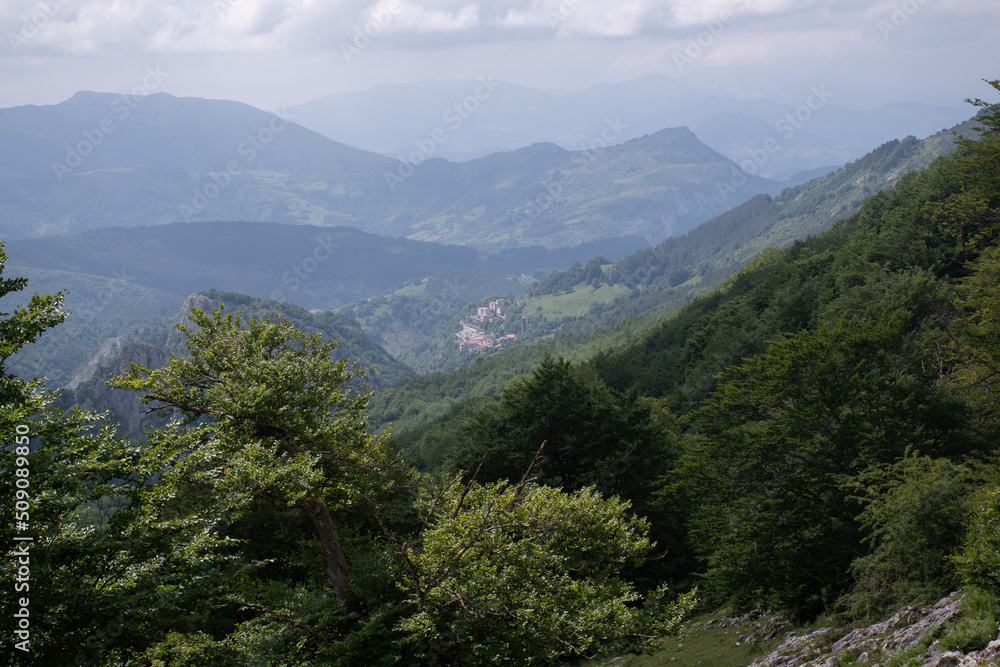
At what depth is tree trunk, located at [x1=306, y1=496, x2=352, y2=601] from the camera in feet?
56.0

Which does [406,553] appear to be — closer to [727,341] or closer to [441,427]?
[727,341]

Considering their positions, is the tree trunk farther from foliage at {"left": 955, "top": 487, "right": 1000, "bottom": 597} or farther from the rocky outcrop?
foliage at {"left": 955, "top": 487, "right": 1000, "bottom": 597}

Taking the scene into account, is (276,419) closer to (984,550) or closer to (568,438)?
(984,550)

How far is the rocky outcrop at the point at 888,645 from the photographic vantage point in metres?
11.9

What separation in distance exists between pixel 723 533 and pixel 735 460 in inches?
120

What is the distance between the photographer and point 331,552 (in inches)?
679

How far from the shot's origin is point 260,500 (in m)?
16.5

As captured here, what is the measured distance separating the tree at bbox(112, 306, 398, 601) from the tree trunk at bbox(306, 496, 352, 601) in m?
0.03

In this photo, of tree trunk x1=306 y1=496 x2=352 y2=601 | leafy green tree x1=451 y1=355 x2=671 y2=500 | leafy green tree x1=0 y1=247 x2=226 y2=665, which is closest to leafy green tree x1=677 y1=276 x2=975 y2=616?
leafy green tree x1=451 y1=355 x2=671 y2=500

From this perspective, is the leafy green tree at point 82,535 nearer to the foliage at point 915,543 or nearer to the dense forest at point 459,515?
the dense forest at point 459,515

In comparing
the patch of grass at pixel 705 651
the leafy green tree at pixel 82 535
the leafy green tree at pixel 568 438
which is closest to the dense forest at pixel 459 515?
the leafy green tree at pixel 82 535

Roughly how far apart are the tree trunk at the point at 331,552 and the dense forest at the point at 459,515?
8 cm

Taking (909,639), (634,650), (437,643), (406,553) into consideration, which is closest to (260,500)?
(406,553)

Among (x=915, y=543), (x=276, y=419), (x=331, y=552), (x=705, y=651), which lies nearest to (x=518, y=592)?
(x=331, y=552)
